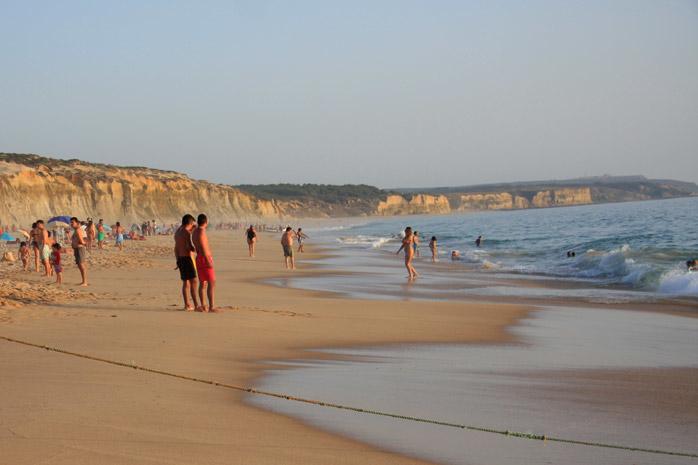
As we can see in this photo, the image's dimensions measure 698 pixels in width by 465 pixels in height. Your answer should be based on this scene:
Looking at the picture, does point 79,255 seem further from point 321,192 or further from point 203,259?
point 321,192

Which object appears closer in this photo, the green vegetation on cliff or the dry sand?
the dry sand

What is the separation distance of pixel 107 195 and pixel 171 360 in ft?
220

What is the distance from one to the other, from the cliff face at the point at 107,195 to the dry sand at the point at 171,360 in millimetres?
45531

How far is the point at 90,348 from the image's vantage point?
310 inches

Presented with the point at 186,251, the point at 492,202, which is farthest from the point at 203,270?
the point at 492,202

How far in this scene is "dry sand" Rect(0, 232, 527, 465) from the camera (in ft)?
15.3

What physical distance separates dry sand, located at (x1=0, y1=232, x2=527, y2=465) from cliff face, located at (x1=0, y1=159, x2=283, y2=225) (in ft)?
149

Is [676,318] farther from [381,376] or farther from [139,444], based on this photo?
[139,444]

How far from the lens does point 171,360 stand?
7.56 metres

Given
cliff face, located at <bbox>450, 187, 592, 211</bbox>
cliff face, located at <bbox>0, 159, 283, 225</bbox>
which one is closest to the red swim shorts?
cliff face, located at <bbox>0, 159, 283, 225</bbox>

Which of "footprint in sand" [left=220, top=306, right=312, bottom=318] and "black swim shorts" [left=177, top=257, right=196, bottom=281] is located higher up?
"black swim shorts" [left=177, top=257, right=196, bottom=281]

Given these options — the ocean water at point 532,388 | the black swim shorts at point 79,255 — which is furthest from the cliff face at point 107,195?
the ocean water at point 532,388

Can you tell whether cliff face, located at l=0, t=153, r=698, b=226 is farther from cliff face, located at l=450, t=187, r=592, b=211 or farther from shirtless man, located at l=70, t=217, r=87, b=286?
cliff face, located at l=450, t=187, r=592, b=211

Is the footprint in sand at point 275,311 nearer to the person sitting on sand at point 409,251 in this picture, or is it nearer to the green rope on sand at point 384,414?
the green rope on sand at point 384,414
